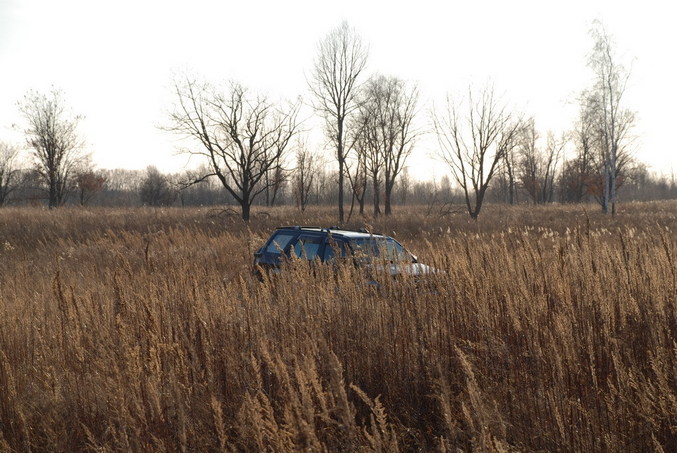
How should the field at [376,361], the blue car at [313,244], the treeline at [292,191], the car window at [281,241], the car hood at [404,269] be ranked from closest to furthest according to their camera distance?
the field at [376,361], the car hood at [404,269], the blue car at [313,244], the car window at [281,241], the treeline at [292,191]

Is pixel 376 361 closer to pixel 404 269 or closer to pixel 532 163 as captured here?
pixel 404 269

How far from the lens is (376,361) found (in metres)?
3.23

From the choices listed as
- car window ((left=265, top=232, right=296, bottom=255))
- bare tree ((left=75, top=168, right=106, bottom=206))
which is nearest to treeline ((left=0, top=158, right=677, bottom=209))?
bare tree ((left=75, top=168, right=106, bottom=206))

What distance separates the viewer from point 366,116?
27.5m

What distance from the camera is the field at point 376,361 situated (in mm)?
2303

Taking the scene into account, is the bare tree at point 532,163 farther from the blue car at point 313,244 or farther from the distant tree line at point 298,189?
the blue car at point 313,244

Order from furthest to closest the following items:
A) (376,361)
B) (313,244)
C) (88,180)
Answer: (88,180) < (313,244) < (376,361)

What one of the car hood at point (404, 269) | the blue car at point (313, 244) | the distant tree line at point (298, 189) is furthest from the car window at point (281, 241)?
the distant tree line at point (298, 189)

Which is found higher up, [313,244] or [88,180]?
[88,180]

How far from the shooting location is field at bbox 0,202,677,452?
230cm

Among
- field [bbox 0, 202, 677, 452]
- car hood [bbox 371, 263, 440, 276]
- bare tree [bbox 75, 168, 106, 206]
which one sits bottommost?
field [bbox 0, 202, 677, 452]

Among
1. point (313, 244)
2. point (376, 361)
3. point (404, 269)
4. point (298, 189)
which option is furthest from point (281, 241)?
point (298, 189)

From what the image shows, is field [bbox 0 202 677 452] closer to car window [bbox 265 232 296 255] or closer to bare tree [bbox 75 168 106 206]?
car window [bbox 265 232 296 255]

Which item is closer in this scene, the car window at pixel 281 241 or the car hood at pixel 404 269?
the car hood at pixel 404 269
